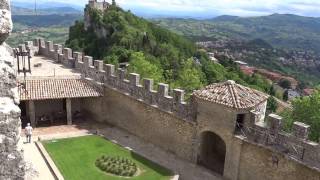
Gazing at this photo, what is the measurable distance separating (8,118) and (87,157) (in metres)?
18.0

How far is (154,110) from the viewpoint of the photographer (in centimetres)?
2320

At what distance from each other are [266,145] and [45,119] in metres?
14.8

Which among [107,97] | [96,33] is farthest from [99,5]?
[107,97]

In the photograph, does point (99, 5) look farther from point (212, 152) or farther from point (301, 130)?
point (301, 130)

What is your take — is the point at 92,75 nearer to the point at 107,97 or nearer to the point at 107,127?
the point at 107,97

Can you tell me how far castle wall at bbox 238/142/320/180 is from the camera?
1661 cm

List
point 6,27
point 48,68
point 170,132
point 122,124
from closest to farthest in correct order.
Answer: point 6,27, point 170,132, point 122,124, point 48,68

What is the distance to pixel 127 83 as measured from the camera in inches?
979

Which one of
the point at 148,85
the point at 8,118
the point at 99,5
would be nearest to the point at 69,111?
the point at 148,85

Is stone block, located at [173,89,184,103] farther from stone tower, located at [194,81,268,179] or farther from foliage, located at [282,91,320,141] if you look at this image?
foliage, located at [282,91,320,141]

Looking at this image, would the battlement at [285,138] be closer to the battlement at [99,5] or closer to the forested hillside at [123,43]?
the forested hillside at [123,43]

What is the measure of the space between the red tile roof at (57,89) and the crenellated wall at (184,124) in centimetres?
89

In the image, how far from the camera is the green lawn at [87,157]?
19.2 meters

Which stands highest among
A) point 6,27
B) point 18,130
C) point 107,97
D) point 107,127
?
point 6,27
